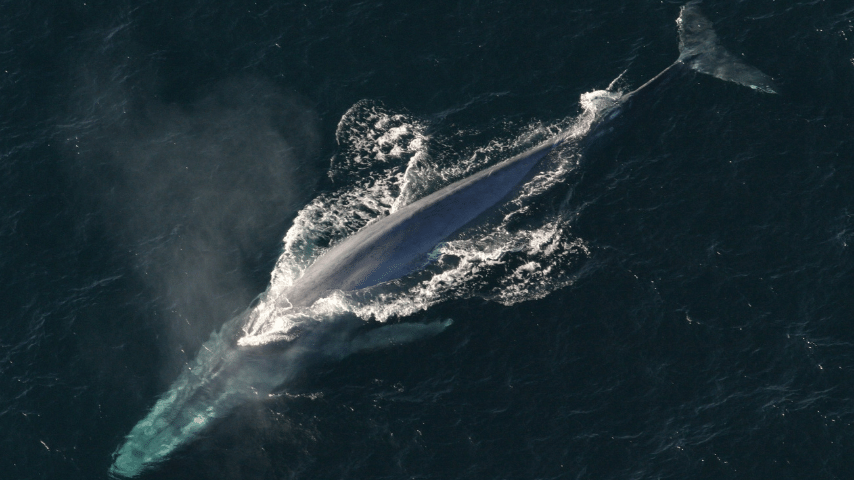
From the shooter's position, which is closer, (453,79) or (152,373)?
(152,373)

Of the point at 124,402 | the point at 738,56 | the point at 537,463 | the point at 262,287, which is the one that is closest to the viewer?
the point at 537,463

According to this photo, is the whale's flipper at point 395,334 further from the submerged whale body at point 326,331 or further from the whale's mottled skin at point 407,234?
the whale's mottled skin at point 407,234

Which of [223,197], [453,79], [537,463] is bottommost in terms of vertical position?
[537,463]

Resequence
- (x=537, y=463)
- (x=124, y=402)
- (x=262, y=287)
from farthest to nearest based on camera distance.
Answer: (x=262, y=287) < (x=124, y=402) < (x=537, y=463)

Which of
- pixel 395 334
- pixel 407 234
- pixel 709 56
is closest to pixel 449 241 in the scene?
pixel 407 234

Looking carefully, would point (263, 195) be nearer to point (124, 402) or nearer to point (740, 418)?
point (124, 402)

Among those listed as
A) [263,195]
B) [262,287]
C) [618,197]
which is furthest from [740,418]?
[263,195]

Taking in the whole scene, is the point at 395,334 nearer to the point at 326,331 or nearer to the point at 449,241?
the point at 326,331

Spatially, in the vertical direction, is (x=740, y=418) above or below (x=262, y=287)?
below
